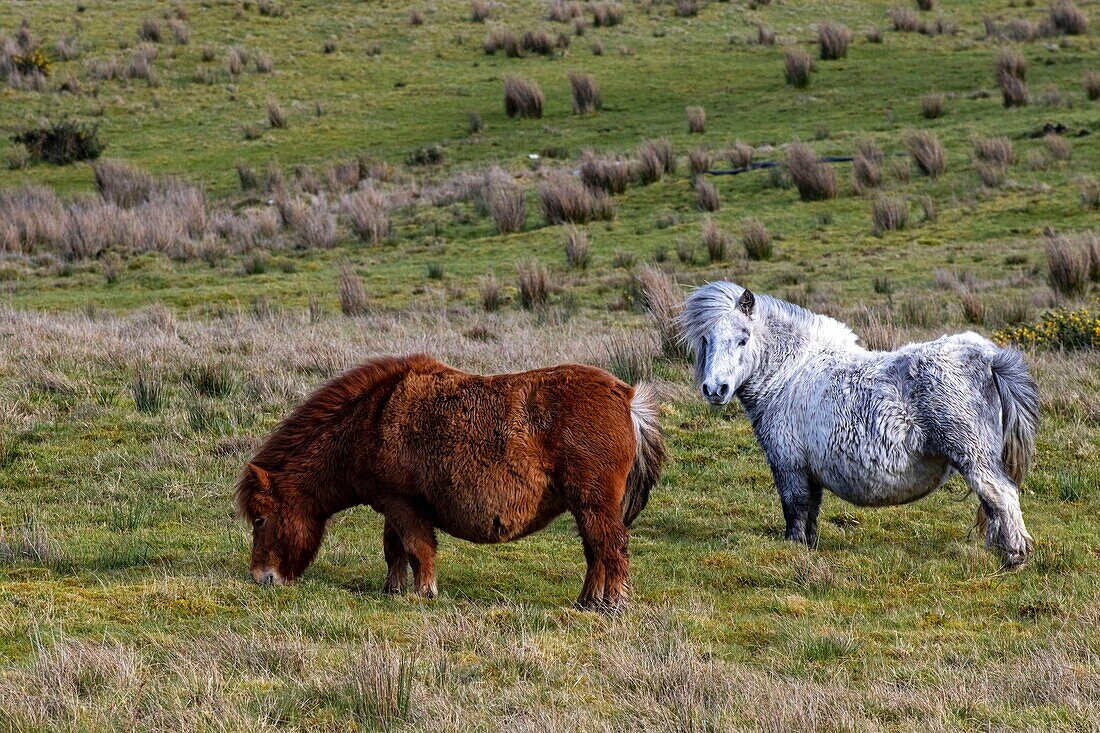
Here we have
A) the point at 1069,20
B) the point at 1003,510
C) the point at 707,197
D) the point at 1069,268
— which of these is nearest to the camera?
the point at 1003,510

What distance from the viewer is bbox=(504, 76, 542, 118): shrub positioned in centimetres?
2881

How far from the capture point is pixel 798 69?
29.4 m

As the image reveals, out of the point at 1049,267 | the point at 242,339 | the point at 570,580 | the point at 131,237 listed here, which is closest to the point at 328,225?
the point at 131,237

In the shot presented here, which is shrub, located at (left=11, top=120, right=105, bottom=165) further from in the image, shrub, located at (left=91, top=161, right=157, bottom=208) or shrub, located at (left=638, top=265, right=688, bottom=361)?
shrub, located at (left=638, top=265, right=688, bottom=361)

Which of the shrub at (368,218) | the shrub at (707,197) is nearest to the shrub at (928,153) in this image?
the shrub at (707,197)

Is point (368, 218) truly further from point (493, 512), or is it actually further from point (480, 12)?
point (480, 12)

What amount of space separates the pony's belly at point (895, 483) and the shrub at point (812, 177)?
14860 millimetres

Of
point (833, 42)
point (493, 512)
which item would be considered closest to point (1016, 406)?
point (493, 512)

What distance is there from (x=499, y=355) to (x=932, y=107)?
16.6 m

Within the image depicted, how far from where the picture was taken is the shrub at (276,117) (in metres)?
29.4

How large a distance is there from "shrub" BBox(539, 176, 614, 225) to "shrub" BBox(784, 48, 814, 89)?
1002 cm

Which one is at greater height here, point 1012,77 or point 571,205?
point 1012,77

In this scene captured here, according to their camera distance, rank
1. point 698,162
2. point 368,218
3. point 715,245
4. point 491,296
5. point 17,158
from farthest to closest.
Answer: point 17,158 < point 698,162 < point 368,218 < point 715,245 < point 491,296

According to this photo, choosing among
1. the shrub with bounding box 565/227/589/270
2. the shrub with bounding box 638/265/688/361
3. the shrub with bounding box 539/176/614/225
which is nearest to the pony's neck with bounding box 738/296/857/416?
the shrub with bounding box 638/265/688/361
